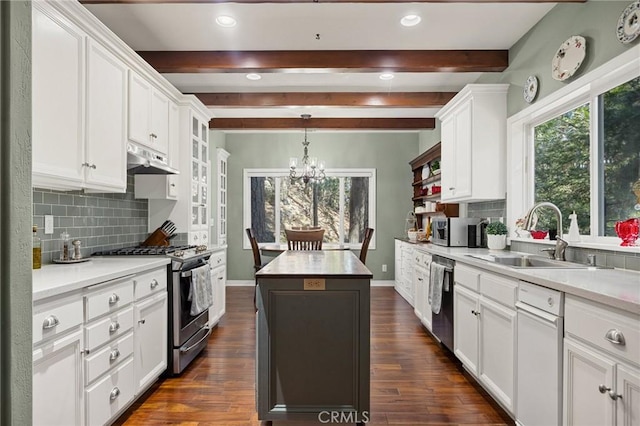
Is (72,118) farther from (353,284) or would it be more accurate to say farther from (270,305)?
(353,284)

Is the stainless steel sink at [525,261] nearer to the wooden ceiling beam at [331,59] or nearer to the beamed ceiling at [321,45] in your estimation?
the beamed ceiling at [321,45]

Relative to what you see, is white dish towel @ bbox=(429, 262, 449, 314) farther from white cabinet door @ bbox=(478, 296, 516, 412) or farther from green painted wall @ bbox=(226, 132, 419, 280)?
green painted wall @ bbox=(226, 132, 419, 280)

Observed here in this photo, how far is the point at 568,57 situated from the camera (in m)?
2.64

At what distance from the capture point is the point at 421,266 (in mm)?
4250

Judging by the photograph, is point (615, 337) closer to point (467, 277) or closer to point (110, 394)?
point (467, 277)

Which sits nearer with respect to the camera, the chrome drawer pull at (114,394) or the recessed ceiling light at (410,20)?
the chrome drawer pull at (114,394)

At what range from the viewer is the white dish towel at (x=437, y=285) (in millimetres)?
3320

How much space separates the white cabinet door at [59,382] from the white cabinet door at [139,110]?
68.0 inches

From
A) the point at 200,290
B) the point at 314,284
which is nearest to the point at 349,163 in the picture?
the point at 200,290

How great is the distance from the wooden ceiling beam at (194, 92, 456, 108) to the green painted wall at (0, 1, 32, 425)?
4.30 metres

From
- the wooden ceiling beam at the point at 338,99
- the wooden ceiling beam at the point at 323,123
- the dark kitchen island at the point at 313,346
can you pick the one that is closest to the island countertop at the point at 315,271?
the dark kitchen island at the point at 313,346

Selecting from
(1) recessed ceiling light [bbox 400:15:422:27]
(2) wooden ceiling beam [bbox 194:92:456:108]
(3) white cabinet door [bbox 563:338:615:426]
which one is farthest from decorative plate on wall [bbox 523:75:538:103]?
(3) white cabinet door [bbox 563:338:615:426]

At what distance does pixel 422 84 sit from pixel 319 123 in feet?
6.06

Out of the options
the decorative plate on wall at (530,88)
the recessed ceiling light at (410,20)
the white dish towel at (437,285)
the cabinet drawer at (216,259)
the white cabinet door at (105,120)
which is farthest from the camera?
the cabinet drawer at (216,259)
